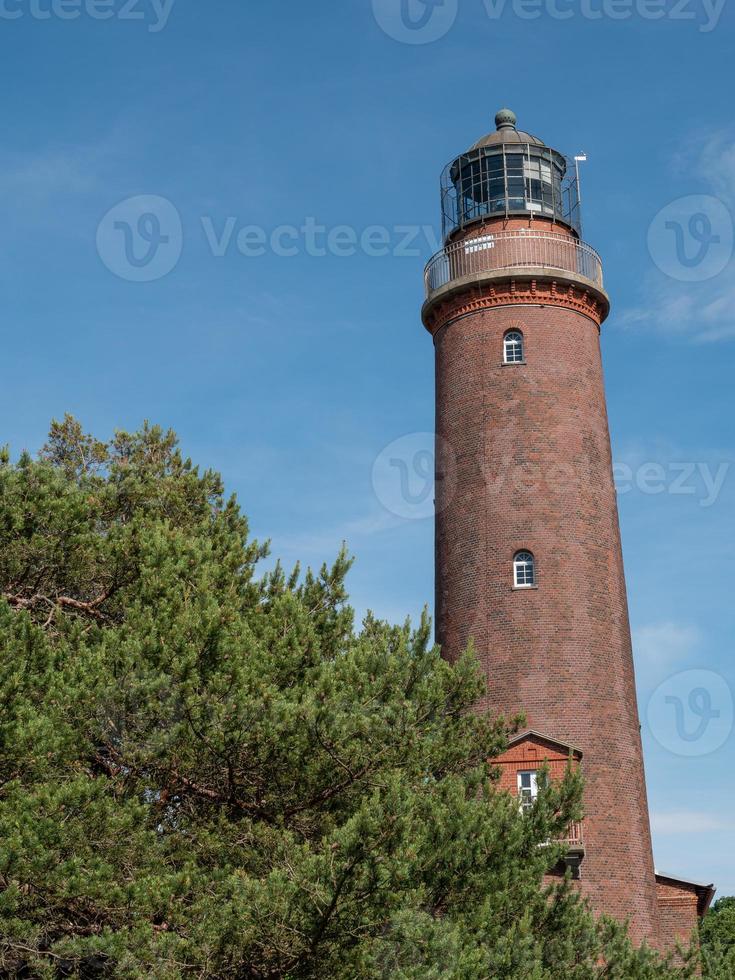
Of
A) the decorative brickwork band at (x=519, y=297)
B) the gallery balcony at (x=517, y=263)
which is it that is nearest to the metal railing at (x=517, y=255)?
the gallery balcony at (x=517, y=263)

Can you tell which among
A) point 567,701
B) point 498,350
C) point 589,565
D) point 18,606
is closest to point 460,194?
point 498,350

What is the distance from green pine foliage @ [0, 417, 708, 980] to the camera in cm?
1338

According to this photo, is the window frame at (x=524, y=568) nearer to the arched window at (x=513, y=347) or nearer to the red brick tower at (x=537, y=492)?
the red brick tower at (x=537, y=492)

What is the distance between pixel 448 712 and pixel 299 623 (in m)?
3.37

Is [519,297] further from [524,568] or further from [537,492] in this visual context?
[524,568]

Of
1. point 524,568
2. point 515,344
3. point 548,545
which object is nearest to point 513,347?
point 515,344

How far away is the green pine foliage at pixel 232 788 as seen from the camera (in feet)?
43.9

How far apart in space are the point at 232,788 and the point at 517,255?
17.3m

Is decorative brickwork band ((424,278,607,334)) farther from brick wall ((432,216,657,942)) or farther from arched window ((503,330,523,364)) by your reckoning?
arched window ((503,330,523,364))

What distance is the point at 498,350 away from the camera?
28453mm

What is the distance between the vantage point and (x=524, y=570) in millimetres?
26531

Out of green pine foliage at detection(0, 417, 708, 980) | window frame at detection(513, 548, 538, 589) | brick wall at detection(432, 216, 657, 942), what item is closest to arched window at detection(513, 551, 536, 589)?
window frame at detection(513, 548, 538, 589)

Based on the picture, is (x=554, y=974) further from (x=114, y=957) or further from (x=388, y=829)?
(x=114, y=957)

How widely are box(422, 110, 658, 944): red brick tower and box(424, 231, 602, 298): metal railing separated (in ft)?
0.13
